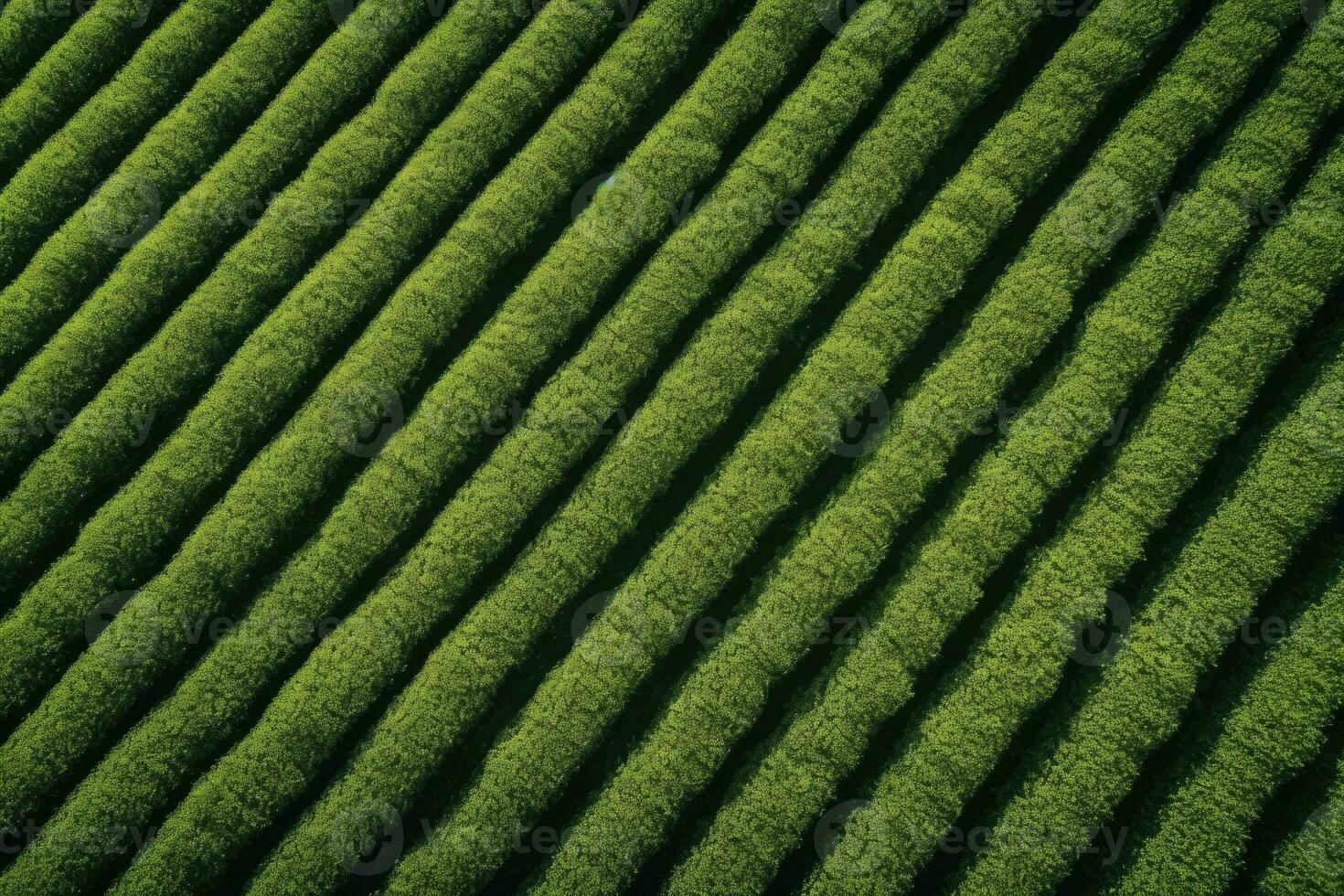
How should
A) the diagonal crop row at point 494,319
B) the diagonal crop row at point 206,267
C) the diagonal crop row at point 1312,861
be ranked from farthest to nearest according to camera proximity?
the diagonal crop row at point 206,267, the diagonal crop row at point 494,319, the diagonal crop row at point 1312,861

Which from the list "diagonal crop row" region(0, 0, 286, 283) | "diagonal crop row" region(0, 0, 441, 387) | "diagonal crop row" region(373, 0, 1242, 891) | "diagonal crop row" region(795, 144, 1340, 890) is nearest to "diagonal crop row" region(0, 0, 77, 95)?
"diagonal crop row" region(0, 0, 286, 283)

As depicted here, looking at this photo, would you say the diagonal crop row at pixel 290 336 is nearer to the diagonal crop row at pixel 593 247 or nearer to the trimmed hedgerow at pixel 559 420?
the diagonal crop row at pixel 593 247

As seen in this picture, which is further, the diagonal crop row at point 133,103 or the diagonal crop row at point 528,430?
the diagonal crop row at point 133,103

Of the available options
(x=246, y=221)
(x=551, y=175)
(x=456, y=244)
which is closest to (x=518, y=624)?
(x=456, y=244)

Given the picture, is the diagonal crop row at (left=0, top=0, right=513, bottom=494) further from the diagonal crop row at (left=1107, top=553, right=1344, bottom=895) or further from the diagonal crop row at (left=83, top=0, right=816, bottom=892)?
the diagonal crop row at (left=1107, top=553, right=1344, bottom=895)

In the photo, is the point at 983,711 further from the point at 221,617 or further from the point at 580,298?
the point at 221,617

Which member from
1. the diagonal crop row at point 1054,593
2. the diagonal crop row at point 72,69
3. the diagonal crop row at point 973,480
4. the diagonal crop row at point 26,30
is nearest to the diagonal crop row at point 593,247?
the diagonal crop row at point 973,480

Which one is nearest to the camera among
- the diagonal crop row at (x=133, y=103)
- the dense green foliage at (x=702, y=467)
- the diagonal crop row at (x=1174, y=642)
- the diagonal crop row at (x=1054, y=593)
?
the diagonal crop row at (x=1174, y=642)
